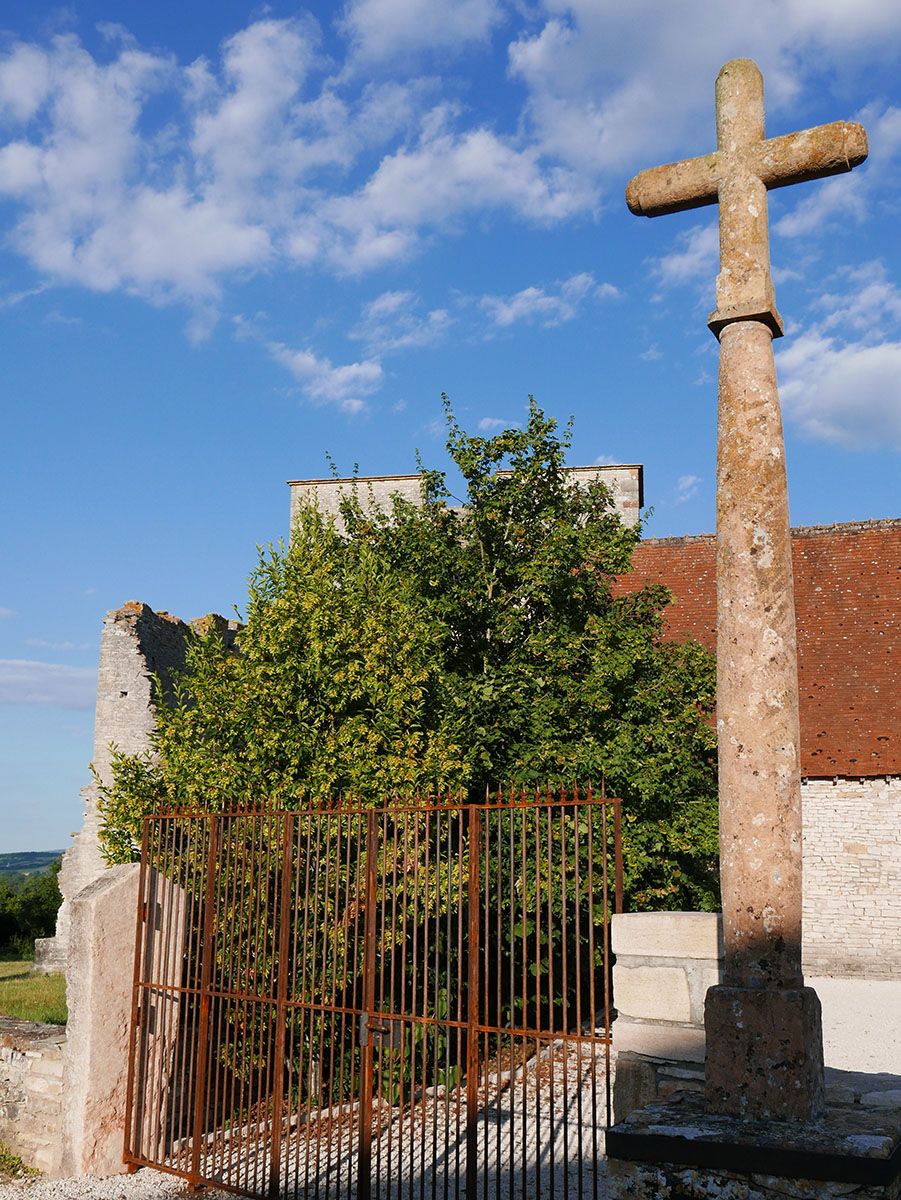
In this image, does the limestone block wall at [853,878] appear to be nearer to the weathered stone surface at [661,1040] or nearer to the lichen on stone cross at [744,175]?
the weathered stone surface at [661,1040]

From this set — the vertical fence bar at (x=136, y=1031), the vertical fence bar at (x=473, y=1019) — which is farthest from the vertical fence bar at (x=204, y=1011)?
the vertical fence bar at (x=473, y=1019)

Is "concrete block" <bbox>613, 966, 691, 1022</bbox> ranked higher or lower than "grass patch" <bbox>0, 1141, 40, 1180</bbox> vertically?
higher

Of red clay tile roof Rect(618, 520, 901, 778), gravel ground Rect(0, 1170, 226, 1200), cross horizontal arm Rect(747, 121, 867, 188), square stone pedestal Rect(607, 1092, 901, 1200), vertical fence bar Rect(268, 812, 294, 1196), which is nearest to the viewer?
square stone pedestal Rect(607, 1092, 901, 1200)

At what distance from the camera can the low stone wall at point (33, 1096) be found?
767 cm

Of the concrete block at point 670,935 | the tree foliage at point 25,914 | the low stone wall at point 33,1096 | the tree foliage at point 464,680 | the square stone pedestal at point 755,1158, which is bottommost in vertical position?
the tree foliage at point 25,914

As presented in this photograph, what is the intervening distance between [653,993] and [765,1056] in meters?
1.24

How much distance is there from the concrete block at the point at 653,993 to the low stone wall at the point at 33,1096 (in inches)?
195

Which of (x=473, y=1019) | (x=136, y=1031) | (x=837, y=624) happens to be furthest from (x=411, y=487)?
(x=473, y=1019)

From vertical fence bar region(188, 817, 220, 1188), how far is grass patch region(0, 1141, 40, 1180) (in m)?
1.61

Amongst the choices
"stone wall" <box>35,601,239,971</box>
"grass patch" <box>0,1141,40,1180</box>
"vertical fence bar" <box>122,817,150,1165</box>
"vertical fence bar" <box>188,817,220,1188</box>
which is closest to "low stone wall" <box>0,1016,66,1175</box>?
"grass patch" <box>0,1141,40,1180</box>

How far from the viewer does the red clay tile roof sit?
15.3 meters

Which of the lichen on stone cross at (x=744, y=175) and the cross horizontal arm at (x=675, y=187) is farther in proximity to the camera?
the cross horizontal arm at (x=675, y=187)

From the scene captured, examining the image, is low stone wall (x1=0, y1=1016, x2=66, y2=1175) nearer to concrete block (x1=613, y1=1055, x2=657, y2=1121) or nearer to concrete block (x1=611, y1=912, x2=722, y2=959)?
concrete block (x1=613, y1=1055, x2=657, y2=1121)

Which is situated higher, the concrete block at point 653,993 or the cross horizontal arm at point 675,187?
the cross horizontal arm at point 675,187
